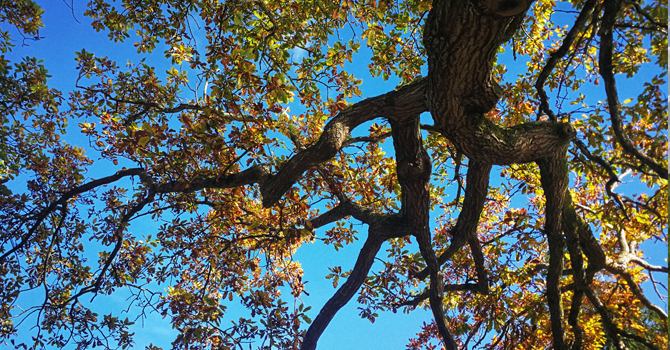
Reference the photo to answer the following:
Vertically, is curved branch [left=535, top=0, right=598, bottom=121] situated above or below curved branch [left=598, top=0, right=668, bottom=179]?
above

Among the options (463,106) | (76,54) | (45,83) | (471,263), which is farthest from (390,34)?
(45,83)

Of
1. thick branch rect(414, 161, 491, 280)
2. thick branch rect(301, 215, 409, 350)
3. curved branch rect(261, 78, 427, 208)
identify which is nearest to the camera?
curved branch rect(261, 78, 427, 208)

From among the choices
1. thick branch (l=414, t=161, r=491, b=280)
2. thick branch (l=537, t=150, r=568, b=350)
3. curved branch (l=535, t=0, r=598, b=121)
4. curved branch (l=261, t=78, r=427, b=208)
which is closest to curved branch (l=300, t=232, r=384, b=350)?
thick branch (l=414, t=161, r=491, b=280)

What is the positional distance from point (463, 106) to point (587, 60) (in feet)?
9.70

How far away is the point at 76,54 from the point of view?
189 inches

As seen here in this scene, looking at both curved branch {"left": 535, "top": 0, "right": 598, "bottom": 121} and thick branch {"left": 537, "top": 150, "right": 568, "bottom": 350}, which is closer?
curved branch {"left": 535, "top": 0, "right": 598, "bottom": 121}

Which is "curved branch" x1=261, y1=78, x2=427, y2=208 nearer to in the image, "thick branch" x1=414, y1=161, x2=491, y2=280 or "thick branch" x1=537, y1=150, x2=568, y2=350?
"thick branch" x1=414, y1=161, x2=491, y2=280

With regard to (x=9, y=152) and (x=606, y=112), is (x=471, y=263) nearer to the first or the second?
(x=606, y=112)

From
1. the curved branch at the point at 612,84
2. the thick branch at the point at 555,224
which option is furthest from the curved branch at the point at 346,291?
the curved branch at the point at 612,84

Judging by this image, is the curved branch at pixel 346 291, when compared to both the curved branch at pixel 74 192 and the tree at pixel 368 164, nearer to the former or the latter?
the tree at pixel 368 164

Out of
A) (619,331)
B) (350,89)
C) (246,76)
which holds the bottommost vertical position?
(619,331)

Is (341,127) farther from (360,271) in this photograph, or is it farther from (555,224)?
(555,224)

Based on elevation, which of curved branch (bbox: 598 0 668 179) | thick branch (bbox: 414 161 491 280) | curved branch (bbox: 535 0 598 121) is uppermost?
curved branch (bbox: 535 0 598 121)

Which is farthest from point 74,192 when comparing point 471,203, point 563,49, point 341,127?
point 563,49
